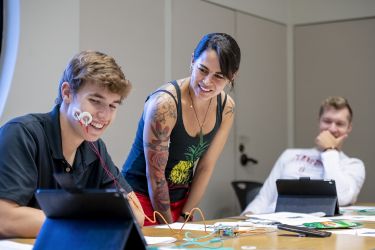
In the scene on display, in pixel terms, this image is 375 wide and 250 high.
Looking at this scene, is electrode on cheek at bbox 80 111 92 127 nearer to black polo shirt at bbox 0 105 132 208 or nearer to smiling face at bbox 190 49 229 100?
black polo shirt at bbox 0 105 132 208

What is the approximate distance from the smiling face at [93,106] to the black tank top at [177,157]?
2.22 ft

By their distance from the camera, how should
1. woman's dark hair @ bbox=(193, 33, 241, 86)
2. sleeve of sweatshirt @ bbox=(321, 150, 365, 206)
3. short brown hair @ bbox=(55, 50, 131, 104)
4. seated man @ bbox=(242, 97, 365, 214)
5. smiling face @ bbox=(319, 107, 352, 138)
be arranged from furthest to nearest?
smiling face @ bbox=(319, 107, 352, 138) < seated man @ bbox=(242, 97, 365, 214) < sleeve of sweatshirt @ bbox=(321, 150, 365, 206) < woman's dark hair @ bbox=(193, 33, 241, 86) < short brown hair @ bbox=(55, 50, 131, 104)

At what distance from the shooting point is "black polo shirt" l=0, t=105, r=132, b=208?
1.74 metres

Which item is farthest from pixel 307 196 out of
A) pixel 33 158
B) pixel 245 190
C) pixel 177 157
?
pixel 245 190

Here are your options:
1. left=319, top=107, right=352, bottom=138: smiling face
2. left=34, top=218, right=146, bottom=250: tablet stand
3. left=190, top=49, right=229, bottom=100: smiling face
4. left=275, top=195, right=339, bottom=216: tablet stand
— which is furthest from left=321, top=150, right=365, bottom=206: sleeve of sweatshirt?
left=34, top=218, right=146, bottom=250: tablet stand

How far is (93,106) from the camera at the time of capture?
6.06ft

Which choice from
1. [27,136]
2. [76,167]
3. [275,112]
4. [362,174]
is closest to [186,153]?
[76,167]

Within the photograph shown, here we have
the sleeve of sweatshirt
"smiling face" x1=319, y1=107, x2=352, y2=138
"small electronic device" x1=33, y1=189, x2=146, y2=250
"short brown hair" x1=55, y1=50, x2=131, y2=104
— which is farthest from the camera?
"smiling face" x1=319, y1=107, x2=352, y2=138

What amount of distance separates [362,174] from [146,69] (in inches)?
58.1

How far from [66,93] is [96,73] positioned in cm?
15

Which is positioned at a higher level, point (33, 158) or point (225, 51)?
point (225, 51)

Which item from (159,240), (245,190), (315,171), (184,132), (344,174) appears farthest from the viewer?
(245,190)

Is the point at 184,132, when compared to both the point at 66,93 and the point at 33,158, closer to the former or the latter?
the point at 66,93

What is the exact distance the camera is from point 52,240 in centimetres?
140
